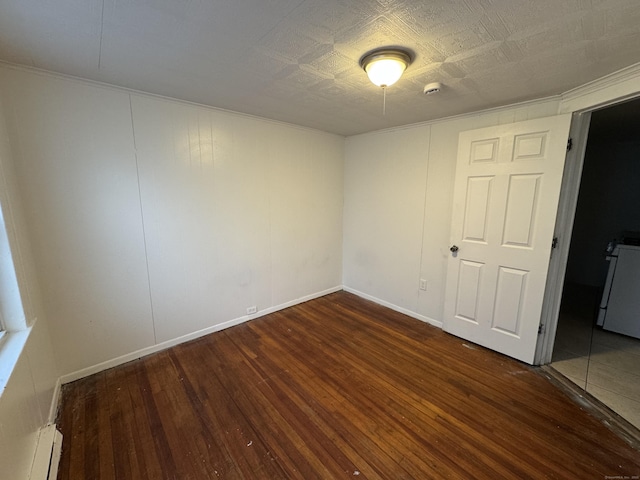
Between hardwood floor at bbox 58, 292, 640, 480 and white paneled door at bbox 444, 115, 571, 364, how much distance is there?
33 cm

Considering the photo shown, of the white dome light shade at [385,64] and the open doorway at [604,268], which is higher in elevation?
the white dome light shade at [385,64]

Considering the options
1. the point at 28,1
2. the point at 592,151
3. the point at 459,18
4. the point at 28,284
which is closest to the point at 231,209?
the point at 28,284

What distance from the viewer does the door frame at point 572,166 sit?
166cm

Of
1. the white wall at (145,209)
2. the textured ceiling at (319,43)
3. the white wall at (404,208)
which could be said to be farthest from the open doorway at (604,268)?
the white wall at (145,209)

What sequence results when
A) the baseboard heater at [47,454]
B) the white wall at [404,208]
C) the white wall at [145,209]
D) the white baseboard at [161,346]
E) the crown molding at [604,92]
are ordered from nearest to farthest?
1. the baseboard heater at [47,454]
2. the crown molding at [604,92]
3. the white wall at [145,209]
4. the white baseboard at [161,346]
5. the white wall at [404,208]

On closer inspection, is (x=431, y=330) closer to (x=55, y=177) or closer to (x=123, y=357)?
(x=123, y=357)

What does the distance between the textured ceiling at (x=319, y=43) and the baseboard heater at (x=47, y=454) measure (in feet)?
6.95

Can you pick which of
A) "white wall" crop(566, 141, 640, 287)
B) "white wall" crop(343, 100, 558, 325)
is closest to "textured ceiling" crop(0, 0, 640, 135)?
"white wall" crop(343, 100, 558, 325)

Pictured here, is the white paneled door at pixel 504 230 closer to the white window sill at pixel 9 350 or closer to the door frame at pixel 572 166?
the door frame at pixel 572 166

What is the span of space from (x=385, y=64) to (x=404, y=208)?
1906 millimetres

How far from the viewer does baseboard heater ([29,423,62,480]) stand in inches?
50.1

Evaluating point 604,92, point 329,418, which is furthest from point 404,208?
point 329,418

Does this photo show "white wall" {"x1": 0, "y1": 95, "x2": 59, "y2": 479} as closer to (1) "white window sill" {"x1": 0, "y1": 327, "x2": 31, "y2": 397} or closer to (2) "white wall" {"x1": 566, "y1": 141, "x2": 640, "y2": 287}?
(1) "white window sill" {"x1": 0, "y1": 327, "x2": 31, "y2": 397}

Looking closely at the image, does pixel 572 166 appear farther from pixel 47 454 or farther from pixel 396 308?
pixel 47 454
